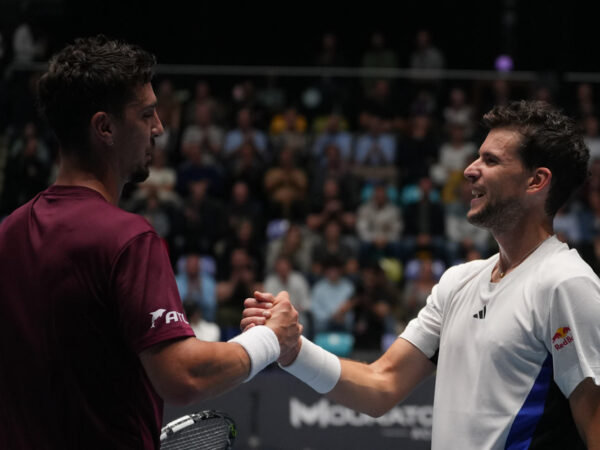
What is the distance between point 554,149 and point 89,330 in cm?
192

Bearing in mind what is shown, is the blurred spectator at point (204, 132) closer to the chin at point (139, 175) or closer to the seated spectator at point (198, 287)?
the seated spectator at point (198, 287)

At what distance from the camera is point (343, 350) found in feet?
33.4

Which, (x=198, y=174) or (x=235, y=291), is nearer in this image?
(x=235, y=291)

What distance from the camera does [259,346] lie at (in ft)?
9.80

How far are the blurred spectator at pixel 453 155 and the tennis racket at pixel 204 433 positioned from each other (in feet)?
33.2

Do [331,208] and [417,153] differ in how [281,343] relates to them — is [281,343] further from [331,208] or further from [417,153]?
[417,153]

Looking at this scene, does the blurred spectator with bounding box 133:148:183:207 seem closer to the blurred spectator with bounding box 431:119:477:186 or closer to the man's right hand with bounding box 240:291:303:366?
the blurred spectator with bounding box 431:119:477:186

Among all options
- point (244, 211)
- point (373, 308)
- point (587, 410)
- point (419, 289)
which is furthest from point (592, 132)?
point (587, 410)

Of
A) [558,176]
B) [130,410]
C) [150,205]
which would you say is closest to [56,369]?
[130,410]

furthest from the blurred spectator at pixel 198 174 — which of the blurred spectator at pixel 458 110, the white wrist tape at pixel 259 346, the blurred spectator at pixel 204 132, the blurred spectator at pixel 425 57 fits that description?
the white wrist tape at pixel 259 346

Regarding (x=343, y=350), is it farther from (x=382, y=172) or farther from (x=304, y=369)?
(x=304, y=369)

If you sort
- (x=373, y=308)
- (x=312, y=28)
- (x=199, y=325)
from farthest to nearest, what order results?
(x=312, y=28), (x=373, y=308), (x=199, y=325)

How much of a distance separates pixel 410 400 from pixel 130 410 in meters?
6.20

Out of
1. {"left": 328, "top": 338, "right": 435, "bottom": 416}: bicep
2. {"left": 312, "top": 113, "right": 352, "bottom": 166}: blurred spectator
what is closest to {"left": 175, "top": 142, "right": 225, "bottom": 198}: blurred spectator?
{"left": 312, "top": 113, "right": 352, "bottom": 166}: blurred spectator
